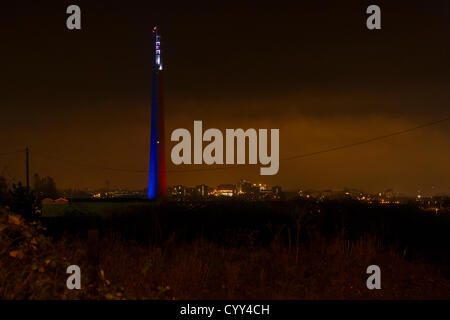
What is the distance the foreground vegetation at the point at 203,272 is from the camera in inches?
252

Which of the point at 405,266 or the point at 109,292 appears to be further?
the point at 405,266

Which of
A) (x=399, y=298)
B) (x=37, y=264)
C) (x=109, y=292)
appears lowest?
(x=399, y=298)

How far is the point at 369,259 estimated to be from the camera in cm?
970

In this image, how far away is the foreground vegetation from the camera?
639 cm

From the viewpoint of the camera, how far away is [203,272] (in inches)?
335

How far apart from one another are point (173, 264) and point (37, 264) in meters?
3.25

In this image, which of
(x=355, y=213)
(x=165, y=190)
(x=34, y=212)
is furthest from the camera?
(x=165, y=190)

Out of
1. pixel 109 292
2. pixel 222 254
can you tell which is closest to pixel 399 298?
pixel 222 254

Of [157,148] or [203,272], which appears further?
[157,148]

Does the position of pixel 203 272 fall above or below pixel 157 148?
below

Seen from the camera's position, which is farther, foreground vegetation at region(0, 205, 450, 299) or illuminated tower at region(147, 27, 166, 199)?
illuminated tower at region(147, 27, 166, 199)

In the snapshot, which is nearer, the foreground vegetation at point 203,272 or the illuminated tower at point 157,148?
the foreground vegetation at point 203,272

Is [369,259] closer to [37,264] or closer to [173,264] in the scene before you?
[173,264]
